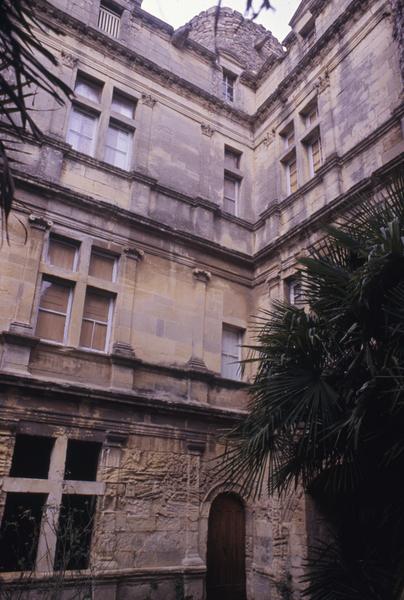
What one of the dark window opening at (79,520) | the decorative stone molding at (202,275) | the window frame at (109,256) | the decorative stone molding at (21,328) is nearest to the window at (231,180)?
the decorative stone molding at (202,275)

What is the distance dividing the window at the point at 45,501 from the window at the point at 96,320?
184cm

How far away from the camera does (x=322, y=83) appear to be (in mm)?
11766

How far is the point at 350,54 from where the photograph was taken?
36.4 feet

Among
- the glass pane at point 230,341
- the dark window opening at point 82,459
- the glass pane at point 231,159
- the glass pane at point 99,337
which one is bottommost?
the dark window opening at point 82,459

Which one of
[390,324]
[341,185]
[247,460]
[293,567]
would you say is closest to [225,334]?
[341,185]

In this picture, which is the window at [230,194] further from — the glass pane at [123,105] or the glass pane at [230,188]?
the glass pane at [123,105]

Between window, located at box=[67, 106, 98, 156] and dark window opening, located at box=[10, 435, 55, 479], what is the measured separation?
6.00m

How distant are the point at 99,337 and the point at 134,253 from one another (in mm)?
1924

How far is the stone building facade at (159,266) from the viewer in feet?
27.6

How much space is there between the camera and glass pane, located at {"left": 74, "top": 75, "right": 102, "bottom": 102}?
37.7ft

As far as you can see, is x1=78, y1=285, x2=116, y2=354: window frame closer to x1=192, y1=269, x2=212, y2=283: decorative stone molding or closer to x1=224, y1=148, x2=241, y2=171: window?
x1=192, y1=269, x2=212, y2=283: decorative stone molding

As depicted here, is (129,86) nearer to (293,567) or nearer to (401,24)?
(401,24)

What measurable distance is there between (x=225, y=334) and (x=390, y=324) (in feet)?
21.9

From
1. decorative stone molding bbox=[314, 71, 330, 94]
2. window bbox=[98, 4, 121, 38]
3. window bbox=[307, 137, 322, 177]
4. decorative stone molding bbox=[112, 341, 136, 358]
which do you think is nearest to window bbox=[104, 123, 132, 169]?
window bbox=[98, 4, 121, 38]
